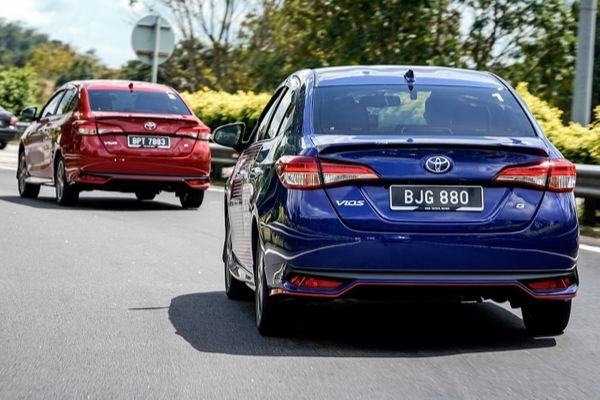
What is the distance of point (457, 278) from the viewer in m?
7.24

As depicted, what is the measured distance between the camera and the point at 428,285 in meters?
7.25

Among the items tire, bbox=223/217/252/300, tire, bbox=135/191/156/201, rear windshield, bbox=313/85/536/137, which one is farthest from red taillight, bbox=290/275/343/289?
tire, bbox=135/191/156/201

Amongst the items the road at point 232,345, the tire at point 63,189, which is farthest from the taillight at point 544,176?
the tire at point 63,189

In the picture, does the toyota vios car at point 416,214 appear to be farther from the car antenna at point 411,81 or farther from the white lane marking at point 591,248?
the white lane marking at point 591,248

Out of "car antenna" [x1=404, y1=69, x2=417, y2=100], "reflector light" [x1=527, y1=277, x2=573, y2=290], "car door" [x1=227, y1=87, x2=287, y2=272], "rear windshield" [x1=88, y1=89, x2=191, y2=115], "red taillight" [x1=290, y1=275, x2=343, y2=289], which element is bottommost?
"red taillight" [x1=290, y1=275, x2=343, y2=289]

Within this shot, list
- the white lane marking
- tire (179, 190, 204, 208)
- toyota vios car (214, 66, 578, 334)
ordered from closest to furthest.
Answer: toyota vios car (214, 66, 578, 334), the white lane marking, tire (179, 190, 204, 208)

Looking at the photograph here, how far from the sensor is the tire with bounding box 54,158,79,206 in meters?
17.9

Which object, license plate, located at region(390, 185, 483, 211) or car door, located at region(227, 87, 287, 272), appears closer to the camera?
license plate, located at region(390, 185, 483, 211)

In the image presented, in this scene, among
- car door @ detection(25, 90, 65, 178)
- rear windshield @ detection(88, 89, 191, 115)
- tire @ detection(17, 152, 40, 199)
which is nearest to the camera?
rear windshield @ detection(88, 89, 191, 115)

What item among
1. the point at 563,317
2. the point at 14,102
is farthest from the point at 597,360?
the point at 14,102

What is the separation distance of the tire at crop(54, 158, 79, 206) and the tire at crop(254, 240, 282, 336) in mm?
10152

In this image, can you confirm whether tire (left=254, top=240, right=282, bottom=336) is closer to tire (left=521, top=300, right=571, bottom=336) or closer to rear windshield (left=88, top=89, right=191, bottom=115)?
tire (left=521, top=300, right=571, bottom=336)

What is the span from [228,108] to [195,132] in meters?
8.82

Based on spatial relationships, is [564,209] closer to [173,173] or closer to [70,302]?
[70,302]
